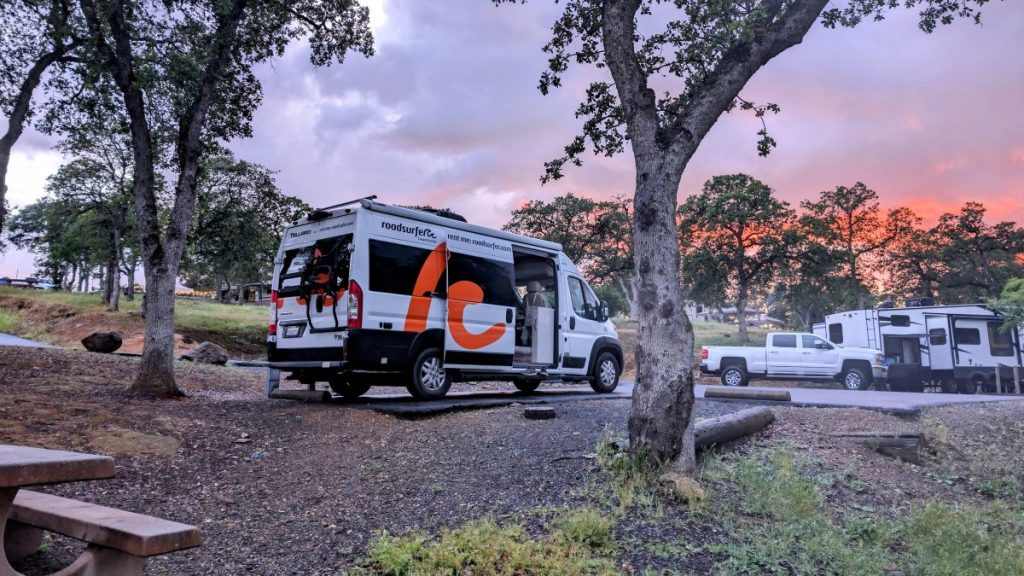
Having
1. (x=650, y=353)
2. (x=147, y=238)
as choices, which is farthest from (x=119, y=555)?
(x=147, y=238)

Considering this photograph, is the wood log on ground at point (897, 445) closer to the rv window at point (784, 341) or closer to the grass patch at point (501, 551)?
the grass patch at point (501, 551)

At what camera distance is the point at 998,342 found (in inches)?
888

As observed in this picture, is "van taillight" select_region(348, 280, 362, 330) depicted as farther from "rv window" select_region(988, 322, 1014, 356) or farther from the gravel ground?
"rv window" select_region(988, 322, 1014, 356)

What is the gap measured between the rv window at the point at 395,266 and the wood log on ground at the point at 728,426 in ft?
14.5

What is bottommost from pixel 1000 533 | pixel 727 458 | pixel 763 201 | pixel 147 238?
pixel 1000 533

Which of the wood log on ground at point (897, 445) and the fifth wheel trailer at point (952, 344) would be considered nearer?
the wood log on ground at point (897, 445)

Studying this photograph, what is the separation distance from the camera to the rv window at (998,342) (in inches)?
881

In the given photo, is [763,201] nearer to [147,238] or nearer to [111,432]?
[147,238]

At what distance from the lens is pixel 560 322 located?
11664mm

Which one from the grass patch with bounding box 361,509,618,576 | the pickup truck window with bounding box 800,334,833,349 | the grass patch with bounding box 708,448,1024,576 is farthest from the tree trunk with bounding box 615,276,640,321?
the grass patch with bounding box 361,509,618,576

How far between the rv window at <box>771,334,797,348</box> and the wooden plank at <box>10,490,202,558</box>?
70.3 ft

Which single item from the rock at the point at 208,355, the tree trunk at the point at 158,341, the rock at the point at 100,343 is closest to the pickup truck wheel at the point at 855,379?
the tree trunk at the point at 158,341

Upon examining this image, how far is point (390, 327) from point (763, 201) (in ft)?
99.3

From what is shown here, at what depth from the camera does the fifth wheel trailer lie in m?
21.9
